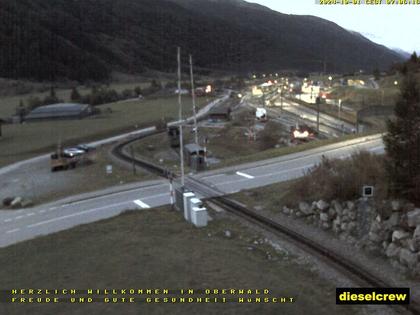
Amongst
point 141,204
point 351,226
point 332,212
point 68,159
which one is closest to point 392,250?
point 351,226

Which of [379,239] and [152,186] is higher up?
[379,239]

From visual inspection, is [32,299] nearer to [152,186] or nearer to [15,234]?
[15,234]

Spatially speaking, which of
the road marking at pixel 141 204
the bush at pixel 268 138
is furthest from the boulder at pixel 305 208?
the bush at pixel 268 138

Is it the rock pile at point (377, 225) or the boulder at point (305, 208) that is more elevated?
the rock pile at point (377, 225)

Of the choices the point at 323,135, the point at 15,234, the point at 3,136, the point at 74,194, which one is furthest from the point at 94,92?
the point at 15,234

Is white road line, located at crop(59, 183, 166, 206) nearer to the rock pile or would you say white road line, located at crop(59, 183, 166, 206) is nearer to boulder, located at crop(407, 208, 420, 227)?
the rock pile

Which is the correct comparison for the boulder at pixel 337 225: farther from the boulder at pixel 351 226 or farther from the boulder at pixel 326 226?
the boulder at pixel 351 226

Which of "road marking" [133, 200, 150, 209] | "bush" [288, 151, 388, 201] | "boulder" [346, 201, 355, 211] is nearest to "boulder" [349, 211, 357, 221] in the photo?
"boulder" [346, 201, 355, 211]
